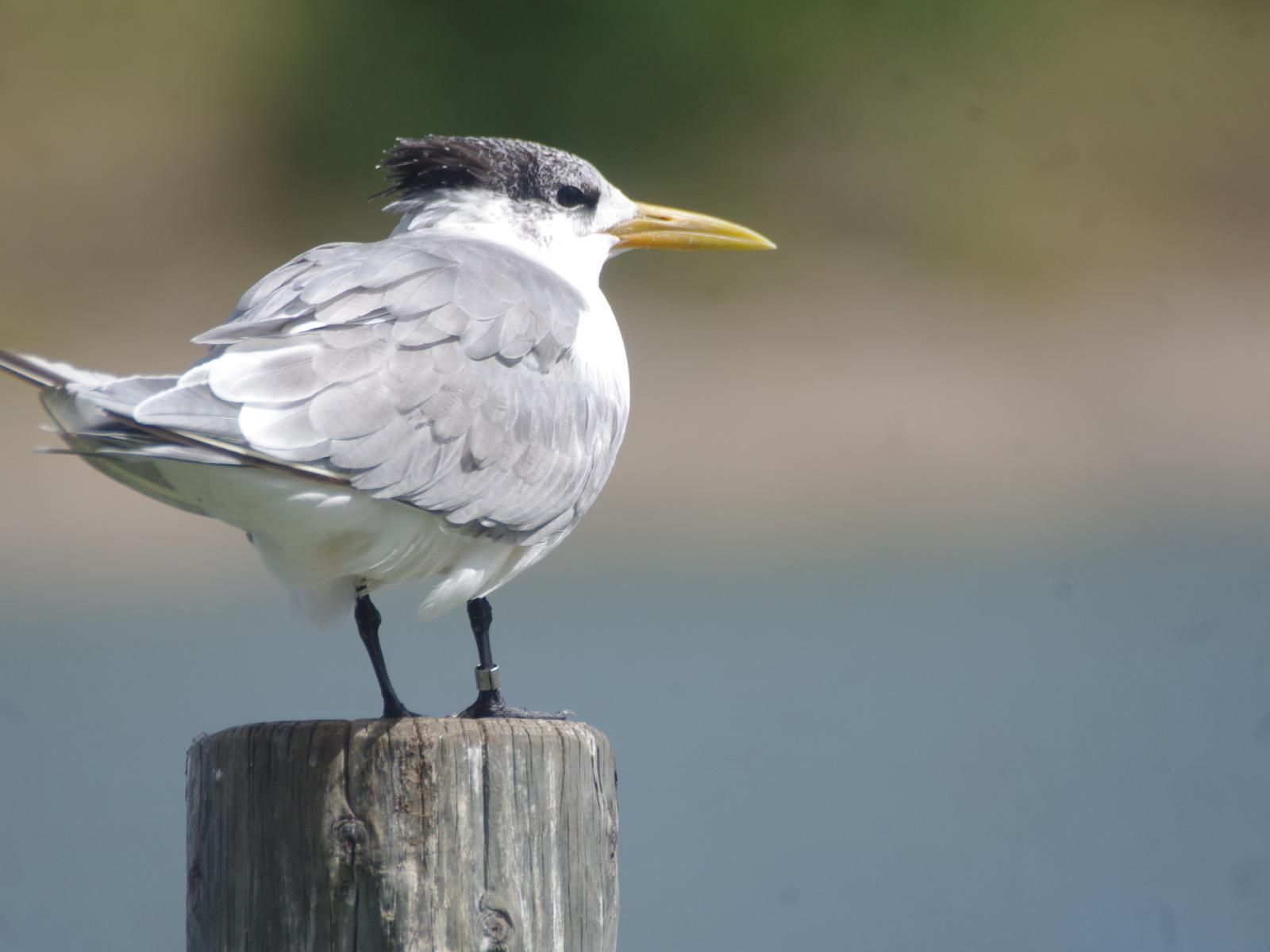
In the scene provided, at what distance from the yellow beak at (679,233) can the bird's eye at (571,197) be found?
136 millimetres

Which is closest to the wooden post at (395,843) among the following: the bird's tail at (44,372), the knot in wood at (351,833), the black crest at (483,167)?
the knot in wood at (351,833)

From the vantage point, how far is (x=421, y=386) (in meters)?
2.74

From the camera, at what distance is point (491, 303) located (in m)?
2.93

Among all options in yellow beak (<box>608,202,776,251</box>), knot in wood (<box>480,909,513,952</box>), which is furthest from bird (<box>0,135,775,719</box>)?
knot in wood (<box>480,909,513,952</box>)

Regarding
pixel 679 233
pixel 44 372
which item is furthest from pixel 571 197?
pixel 44 372

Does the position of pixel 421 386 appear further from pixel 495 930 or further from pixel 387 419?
pixel 495 930

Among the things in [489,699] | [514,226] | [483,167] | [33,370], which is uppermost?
[483,167]

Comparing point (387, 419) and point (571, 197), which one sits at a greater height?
point (571, 197)

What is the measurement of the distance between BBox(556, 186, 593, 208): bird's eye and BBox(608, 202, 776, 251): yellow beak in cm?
14

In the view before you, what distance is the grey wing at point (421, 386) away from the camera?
2469mm

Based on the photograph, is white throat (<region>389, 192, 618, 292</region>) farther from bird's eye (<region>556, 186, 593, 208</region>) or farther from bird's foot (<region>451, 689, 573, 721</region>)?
bird's foot (<region>451, 689, 573, 721</region>)

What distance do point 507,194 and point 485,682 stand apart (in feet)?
3.81

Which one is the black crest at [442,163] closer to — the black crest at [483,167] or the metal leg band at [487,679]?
the black crest at [483,167]

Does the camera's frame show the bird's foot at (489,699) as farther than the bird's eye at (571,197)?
No
